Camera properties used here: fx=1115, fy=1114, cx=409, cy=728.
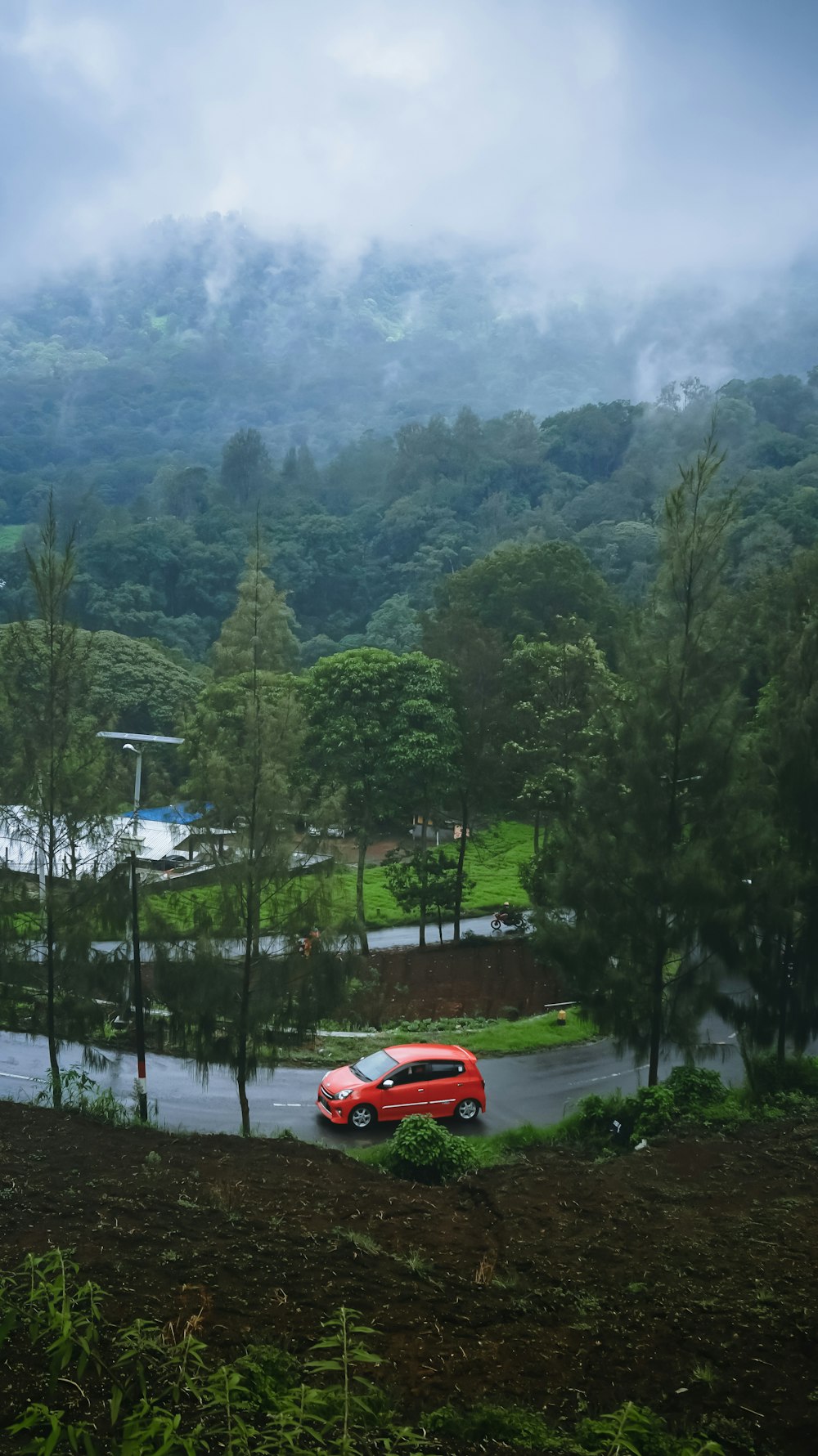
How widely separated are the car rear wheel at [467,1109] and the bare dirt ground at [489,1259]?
401cm

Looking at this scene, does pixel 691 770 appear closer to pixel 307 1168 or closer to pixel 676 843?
pixel 676 843

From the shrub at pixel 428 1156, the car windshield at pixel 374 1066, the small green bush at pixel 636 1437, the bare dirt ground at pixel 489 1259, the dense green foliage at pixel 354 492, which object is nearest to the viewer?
the small green bush at pixel 636 1437

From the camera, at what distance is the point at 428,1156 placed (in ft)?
40.1

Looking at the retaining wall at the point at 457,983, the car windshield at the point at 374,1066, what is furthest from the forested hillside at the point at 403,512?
the car windshield at the point at 374,1066

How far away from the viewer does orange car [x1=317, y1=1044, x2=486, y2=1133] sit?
15.9 m

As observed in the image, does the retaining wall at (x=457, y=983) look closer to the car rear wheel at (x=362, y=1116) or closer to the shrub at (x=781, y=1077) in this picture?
the car rear wheel at (x=362, y=1116)

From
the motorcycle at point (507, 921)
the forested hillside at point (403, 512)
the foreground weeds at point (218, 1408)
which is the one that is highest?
the forested hillside at point (403, 512)

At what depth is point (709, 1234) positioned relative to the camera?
30.6ft

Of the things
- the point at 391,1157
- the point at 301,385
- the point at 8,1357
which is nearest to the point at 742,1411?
the point at 8,1357

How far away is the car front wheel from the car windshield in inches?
15.1

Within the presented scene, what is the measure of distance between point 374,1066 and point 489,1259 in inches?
307

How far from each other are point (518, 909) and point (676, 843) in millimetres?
16534

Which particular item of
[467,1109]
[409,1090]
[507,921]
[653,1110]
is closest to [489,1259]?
[653,1110]

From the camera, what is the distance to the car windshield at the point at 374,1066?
53.0 ft
